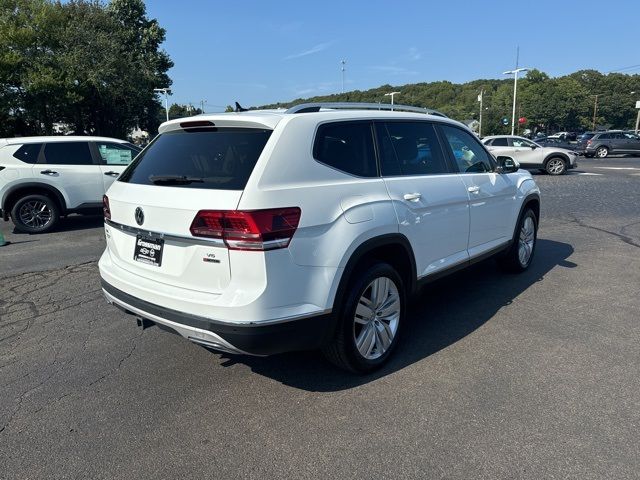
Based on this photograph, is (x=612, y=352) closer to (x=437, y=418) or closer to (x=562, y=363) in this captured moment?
(x=562, y=363)

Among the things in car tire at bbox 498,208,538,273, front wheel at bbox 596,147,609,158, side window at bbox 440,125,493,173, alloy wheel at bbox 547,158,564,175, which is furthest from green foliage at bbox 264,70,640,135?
side window at bbox 440,125,493,173

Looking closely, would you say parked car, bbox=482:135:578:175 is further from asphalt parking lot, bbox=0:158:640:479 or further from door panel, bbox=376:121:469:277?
door panel, bbox=376:121:469:277

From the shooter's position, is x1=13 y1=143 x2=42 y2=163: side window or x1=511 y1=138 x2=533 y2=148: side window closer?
x1=13 y1=143 x2=42 y2=163: side window

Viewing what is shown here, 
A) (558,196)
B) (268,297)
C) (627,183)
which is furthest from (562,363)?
(627,183)

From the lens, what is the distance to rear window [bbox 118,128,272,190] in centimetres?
280

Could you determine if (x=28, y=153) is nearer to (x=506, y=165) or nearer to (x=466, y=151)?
(x=466, y=151)

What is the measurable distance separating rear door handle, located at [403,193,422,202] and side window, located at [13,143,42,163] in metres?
7.97

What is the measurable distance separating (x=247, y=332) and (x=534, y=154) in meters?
20.7

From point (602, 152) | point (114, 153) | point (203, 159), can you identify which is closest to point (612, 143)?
point (602, 152)

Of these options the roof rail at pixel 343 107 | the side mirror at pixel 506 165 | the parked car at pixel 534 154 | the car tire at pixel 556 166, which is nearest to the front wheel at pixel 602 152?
the parked car at pixel 534 154

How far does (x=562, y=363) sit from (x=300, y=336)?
2073 millimetres

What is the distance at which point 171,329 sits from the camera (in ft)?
9.66

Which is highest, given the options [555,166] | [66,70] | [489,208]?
[66,70]

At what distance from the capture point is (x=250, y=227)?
2.58 metres
